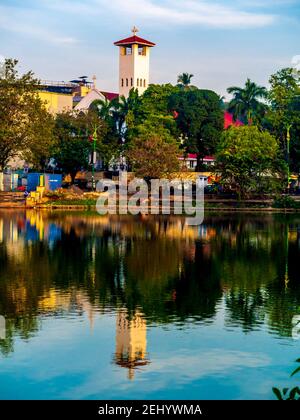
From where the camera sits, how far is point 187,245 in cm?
4341

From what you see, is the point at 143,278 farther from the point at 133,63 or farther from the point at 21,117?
the point at 133,63

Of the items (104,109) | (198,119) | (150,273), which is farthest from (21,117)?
(150,273)

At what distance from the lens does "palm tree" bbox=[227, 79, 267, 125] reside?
10375cm

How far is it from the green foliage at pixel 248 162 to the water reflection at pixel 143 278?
24501 mm

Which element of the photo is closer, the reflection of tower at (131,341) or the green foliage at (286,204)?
the reflection of tower at (131,341)

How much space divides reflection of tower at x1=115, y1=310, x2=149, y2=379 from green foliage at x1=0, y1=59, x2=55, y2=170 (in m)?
53.9

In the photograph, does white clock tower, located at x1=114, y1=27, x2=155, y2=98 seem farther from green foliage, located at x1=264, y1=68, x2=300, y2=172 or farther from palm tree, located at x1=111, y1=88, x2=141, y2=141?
green foliage, located at x1=264, y1=68, x2=300, y2=172

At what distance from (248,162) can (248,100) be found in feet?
92.0

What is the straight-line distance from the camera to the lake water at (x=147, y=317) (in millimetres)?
18188

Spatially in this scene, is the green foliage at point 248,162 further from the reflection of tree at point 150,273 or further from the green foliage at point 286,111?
the reflection of tree at point 150,273

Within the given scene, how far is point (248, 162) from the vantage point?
78.2m

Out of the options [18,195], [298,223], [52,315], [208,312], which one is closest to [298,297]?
[208,312]

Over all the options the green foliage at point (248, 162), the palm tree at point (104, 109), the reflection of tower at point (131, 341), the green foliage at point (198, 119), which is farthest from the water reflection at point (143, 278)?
the green foliage at point (198, 119)

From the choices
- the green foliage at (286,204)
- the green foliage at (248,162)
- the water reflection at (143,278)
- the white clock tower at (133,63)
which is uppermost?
the white clock tower at (133,63)
